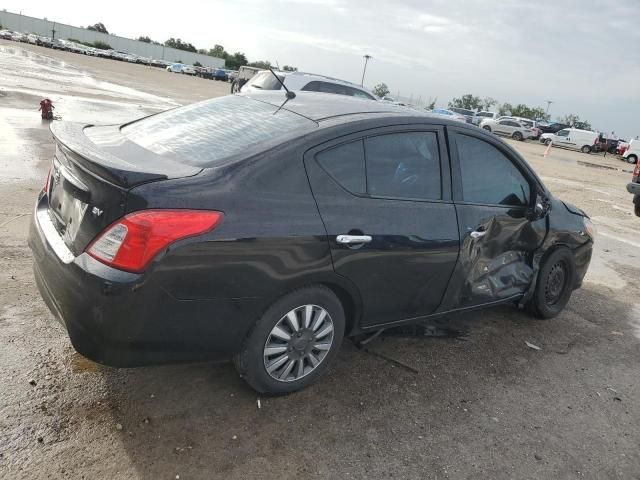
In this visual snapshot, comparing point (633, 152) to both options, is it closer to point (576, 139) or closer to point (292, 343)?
point (576, 139)

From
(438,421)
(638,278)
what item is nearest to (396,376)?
(438,421)

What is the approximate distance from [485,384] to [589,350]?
1387 millimetres

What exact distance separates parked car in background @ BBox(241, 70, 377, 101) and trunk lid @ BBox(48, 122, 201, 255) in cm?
922

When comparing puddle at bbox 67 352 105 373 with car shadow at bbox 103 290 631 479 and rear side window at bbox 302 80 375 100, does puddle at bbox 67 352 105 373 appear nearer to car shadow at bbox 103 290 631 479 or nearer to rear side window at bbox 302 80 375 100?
car shadow at bbox 103 290 631 479

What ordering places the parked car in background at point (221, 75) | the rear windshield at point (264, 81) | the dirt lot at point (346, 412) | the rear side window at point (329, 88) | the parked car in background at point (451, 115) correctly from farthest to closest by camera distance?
the parked car in background at point (221, 75)
the rear windshield at point (264, 81)
the rear side window at point (329, 88)
the parked car in background at point (451, 115)
the dirt lot at point (346, 412)

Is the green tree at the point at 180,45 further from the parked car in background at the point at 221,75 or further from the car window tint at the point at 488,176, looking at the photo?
the car window tint at the point at 488,176

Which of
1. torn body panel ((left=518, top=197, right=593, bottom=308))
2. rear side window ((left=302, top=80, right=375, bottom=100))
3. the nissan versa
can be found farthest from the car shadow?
rear side window ((left=302, top=80, right=375, bottom=100))

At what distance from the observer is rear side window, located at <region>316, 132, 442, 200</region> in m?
3.07

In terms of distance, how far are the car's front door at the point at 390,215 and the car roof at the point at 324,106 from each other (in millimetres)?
235

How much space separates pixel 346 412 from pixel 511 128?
42.7 meters

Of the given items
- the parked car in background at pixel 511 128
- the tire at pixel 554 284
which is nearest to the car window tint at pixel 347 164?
the tire at pixel 554 284

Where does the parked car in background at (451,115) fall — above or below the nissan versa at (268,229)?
above

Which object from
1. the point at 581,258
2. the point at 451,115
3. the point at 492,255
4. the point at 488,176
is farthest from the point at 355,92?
the point at 492,255

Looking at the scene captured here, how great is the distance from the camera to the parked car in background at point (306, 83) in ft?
40.7
